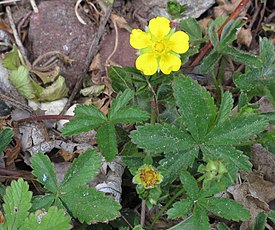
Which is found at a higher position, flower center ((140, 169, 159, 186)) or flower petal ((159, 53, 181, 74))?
flower petal ((159, 53, 181, 74))

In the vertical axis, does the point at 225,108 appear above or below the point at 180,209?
above

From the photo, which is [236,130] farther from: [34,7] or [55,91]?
[34,7]

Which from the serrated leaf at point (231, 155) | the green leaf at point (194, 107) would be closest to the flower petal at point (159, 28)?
the green leaf at point (194, 107)

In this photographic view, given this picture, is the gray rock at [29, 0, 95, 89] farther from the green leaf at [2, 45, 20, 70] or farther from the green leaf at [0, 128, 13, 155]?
the green leaf at [0, 128, 13, 155]

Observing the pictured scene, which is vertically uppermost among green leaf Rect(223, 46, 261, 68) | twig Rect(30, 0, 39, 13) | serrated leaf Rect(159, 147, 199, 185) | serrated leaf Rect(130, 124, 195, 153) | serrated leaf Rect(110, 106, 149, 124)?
twig Rect(30, 0, 39, 13)

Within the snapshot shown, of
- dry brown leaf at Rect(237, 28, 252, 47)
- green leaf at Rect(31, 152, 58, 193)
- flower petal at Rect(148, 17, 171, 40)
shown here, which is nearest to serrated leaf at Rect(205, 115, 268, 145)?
flower petal at Rect(148, 17, 171, 40)

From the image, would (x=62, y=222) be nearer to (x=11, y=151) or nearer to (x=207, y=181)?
(x=207, y=181)

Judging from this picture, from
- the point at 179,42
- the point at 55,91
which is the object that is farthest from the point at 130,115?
the point at 55,91
